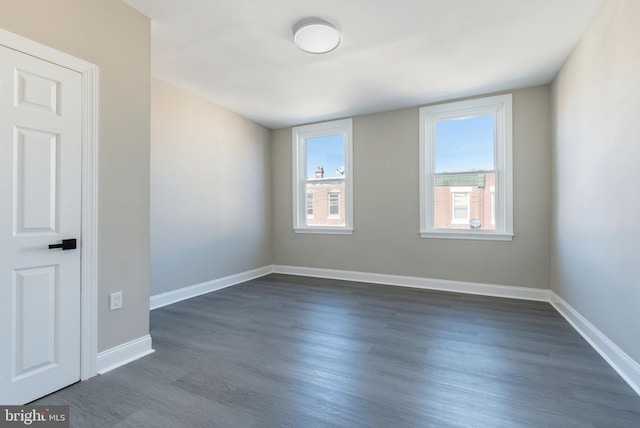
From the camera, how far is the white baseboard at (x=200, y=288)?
3.45 m

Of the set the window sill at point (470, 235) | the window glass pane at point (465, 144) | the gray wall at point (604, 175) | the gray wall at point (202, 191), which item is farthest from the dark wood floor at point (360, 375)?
the window glass pane at point (465, 144)

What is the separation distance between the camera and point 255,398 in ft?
5.77

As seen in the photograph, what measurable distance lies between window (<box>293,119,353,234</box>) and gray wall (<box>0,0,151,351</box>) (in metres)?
3.07

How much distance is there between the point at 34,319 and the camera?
1.72 meters

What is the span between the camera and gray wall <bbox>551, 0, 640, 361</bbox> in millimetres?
1898

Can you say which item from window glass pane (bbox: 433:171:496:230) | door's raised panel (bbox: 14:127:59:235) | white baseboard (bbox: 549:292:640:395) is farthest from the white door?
window glass pane (bbox: 433:171:496:230)

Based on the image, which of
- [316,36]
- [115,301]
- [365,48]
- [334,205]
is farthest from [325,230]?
[115,301]

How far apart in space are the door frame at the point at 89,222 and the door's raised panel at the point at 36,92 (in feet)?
0.48

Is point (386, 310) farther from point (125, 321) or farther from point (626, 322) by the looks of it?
point (125, 321)

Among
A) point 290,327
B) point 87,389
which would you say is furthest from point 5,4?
point 290,327

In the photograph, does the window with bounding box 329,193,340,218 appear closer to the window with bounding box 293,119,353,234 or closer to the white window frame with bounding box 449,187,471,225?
the window with bounding box 293,119,353,234

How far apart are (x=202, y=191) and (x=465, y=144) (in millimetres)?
3656

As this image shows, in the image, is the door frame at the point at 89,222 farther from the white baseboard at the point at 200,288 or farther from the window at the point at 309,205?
the window at the point at 309,205

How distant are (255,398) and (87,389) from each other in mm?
1054
